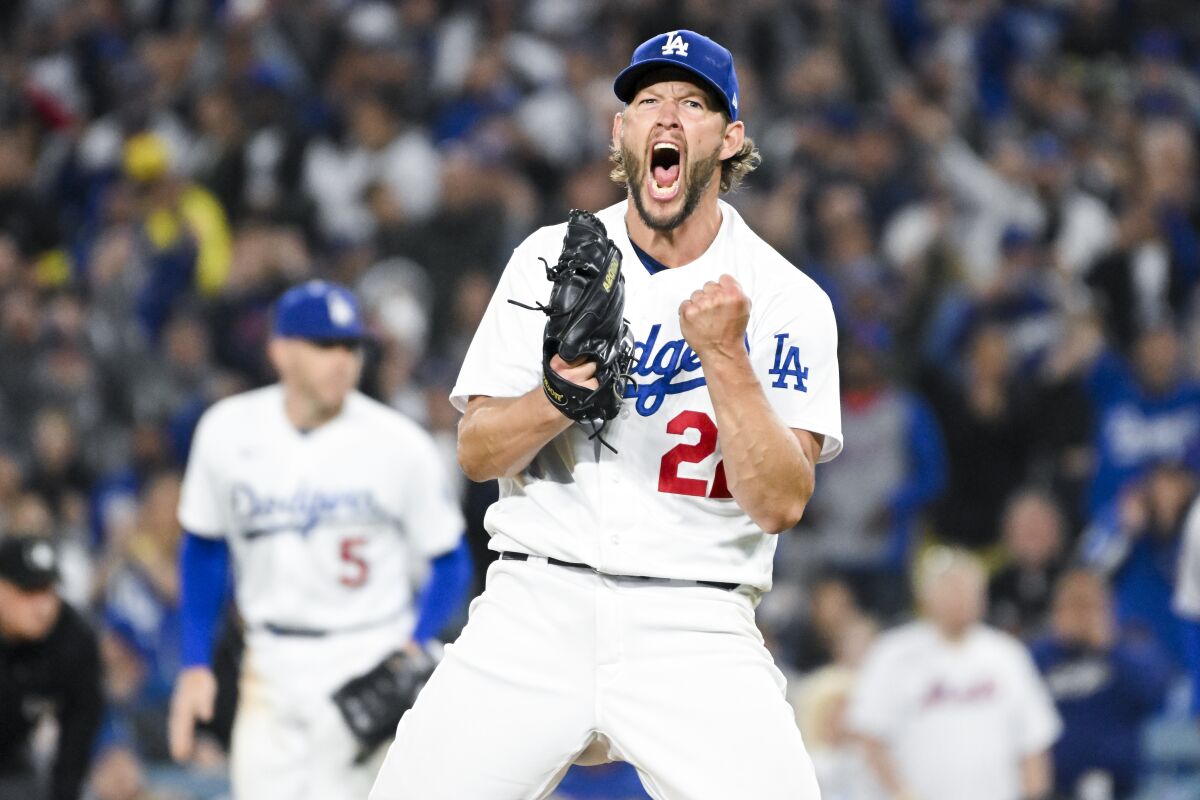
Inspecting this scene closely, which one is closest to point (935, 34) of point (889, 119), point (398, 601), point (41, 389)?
point (889, 119)

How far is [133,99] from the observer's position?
551 inches

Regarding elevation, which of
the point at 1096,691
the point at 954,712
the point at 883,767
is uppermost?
the point at 1096,691

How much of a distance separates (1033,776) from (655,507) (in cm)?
537

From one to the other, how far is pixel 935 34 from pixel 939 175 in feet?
7.54

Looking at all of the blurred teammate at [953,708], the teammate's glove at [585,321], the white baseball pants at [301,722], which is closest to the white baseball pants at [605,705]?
the teammate's glove at [585,321]

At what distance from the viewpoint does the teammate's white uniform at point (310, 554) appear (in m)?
6.30

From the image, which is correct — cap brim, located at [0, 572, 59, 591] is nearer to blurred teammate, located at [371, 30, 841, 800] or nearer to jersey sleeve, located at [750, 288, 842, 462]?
blurred teammate, located at [371, 30, 841, 800]

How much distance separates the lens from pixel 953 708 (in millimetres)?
9039

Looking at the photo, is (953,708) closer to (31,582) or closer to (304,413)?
(304,413)

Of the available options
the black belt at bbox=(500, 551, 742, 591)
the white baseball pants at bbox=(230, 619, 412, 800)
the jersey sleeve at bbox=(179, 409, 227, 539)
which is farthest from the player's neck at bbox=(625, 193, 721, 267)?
the jersey sleeve at bbox=(179, 409, 227, 539)

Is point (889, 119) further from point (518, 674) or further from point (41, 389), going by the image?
point (518, 674)

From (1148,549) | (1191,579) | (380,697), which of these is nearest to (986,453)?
(1148,549)

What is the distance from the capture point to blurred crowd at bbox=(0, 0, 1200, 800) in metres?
9.63

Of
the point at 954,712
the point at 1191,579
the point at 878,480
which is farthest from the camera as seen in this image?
the point at 878,480
